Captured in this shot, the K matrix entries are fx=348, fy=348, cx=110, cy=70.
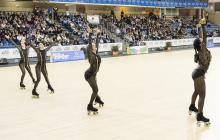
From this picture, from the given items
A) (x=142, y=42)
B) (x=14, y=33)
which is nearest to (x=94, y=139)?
(x=14, y=33)

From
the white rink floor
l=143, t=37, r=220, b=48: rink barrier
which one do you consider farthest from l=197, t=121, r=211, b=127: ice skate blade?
l=143, t=37, r=220, b=48: rink barrier

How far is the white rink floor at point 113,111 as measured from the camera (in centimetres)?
767

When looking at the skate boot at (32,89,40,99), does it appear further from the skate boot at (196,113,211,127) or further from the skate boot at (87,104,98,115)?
the skate boot at (196,113,211,127)

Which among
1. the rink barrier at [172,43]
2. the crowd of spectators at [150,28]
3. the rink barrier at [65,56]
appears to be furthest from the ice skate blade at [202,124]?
the rink barrier at [172,43]

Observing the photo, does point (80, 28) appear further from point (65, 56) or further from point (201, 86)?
point (201, 86)

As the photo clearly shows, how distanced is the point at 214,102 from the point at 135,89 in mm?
3591

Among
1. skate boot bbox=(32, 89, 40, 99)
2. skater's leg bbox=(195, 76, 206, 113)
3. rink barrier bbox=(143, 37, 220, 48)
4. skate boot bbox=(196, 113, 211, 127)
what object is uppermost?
skater's leg bbox=(195, 76, 206, 113)

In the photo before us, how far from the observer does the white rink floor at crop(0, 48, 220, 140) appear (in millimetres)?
7672

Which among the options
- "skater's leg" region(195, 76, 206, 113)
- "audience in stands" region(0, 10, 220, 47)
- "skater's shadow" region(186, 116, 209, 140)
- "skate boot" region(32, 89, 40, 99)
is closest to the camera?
"skater's shadow" region(186, 116, 209, 140)

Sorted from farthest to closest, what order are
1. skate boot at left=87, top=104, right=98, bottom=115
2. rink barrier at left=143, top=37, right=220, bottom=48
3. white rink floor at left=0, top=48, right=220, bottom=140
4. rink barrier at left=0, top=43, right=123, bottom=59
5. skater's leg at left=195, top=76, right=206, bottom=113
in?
1. rink barrier at left=143, top=37, right=220, bottom=48
2. rink barrier at left=0, top=43, right=123, bottom=59
3. skate boot at left=87, top=104, right=98, bottom=115
4. skater's leg at left=195, top=76, right=206, bottom=113
5. white rink floor at left=0, top=48, right=220, bottom=140

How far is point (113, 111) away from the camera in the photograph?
985cm

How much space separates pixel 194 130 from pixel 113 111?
2765 mm

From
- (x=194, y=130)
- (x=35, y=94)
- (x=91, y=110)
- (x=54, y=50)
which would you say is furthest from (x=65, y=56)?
(x=194, y=130)

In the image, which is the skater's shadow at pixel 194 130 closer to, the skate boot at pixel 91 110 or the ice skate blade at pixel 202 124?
the ice skate blade at pixel 202 124
